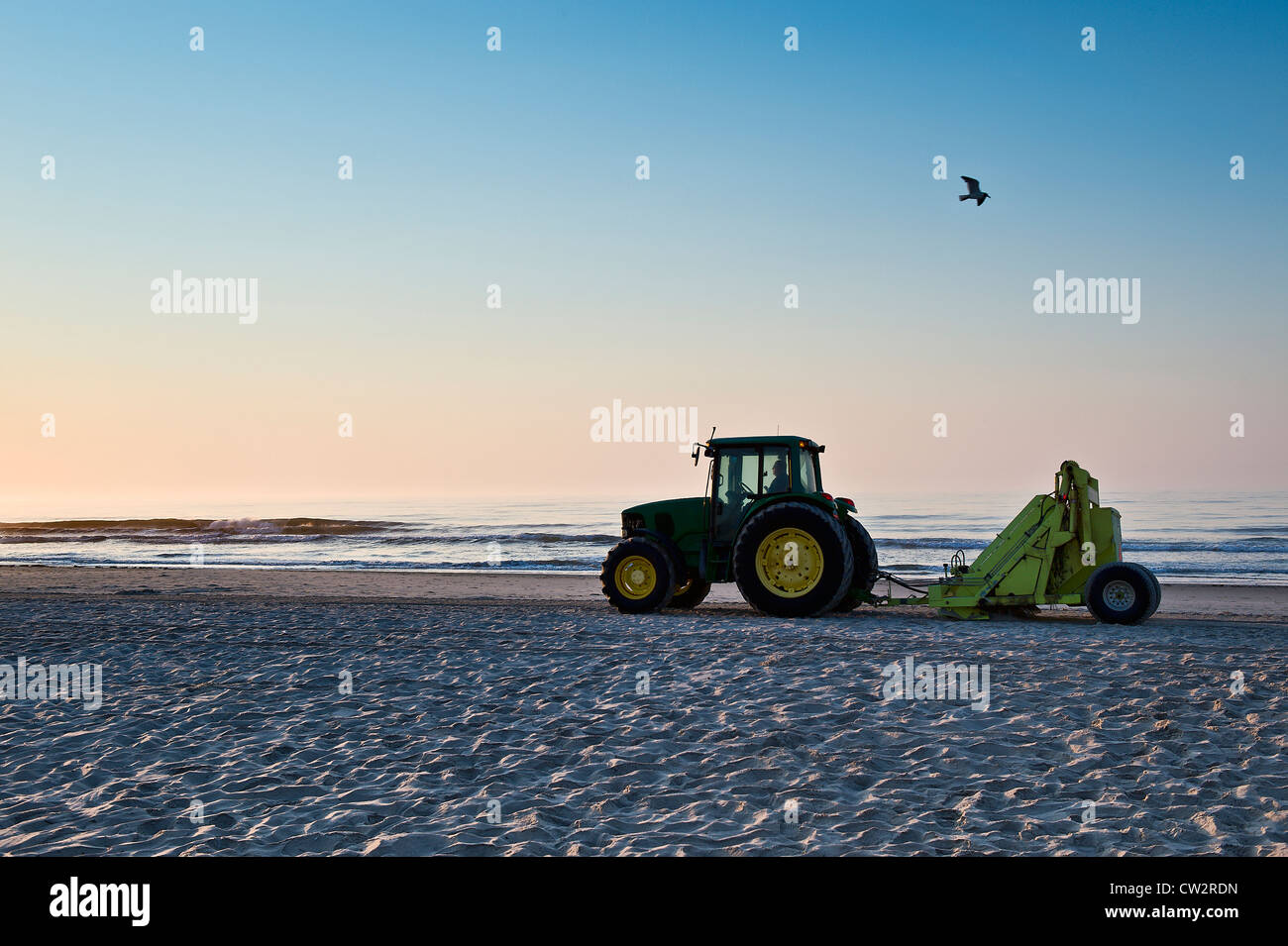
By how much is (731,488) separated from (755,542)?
972 millimetres

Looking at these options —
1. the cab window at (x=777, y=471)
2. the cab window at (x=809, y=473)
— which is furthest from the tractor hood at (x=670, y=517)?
the cab window at (x=809, y=473)

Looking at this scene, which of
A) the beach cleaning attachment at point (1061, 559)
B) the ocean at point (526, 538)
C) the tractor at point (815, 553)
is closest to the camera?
the beach cleaning attachment at point (1061, 559)

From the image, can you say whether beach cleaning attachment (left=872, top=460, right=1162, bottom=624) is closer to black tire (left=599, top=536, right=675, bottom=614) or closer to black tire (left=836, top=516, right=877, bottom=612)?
black tire (left=836, top=516, right=877, bottom=612)

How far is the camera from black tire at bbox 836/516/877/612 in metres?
12.3

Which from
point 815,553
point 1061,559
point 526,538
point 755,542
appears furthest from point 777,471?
point 526,538

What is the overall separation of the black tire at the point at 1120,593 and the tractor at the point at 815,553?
1 centimetres

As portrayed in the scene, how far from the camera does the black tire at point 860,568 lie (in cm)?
1230

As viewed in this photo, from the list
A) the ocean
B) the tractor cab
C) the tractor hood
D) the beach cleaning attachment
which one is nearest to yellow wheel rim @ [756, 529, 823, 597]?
the tractor cab

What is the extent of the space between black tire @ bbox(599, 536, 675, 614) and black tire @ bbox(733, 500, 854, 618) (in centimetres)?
108

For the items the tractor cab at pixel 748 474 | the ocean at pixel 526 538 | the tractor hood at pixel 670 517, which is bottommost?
the ocean at pixel 526 538

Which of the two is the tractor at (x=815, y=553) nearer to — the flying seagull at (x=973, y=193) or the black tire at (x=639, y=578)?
the black tire at (x=639, y=578)

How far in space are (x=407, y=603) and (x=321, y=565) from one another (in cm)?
1217

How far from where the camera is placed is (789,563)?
38.6 ft
